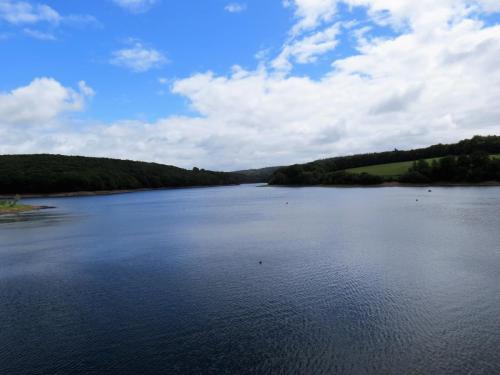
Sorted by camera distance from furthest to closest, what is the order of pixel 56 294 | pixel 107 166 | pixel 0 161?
pixel 107 166 < pixel 0 161 < pixel 56 294

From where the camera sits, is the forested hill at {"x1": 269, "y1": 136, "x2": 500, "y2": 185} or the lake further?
the forested hill at {"x1": 269, "y1": 136, "x2": 500, "y2": 185}

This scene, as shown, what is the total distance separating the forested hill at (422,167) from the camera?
311ft

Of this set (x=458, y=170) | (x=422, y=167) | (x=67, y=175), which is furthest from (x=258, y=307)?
(x=67, y=175)

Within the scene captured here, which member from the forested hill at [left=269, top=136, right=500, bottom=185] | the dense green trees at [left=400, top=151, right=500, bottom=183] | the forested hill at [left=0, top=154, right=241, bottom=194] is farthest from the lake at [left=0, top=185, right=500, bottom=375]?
the forested hill at [left=0, top=154, right=241, bottom=194]

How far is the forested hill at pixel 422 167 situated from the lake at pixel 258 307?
80.5m

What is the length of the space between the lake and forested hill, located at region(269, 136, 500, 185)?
3168 inches

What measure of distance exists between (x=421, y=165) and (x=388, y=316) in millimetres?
105034

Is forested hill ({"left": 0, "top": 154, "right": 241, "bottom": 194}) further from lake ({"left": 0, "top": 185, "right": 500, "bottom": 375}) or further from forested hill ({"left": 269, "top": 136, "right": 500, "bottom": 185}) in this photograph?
lake ({"left": 0, "top": 185, "right": 500, "bottom": 375})

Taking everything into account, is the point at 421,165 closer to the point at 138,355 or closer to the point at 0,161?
the point at 138,355

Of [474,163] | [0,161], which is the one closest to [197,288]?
[474,163]

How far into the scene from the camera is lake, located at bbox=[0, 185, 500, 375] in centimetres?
946

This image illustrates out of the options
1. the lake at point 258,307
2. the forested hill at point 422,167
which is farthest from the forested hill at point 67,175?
the lake at point 258,307

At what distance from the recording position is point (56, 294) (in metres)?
15.4

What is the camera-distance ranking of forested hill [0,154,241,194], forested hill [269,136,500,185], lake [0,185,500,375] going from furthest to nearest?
forested hill [0,154,241,194], forested hill [269,136,500,185], lake [0,185,500,375]
